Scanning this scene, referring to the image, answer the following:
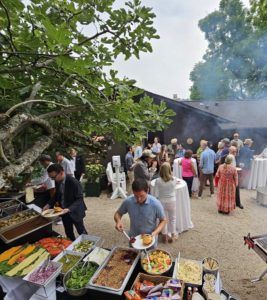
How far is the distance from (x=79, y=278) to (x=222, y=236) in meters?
4.34

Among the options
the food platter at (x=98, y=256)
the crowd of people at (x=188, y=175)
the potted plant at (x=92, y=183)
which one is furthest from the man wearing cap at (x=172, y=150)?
the food platter at (x=98, y=256)

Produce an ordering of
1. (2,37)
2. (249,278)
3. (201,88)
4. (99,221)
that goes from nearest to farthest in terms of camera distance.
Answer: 1. (2,37)
2. (249,278)
3. (99,221)
4. (201,88)

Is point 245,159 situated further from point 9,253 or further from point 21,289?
point 21,289

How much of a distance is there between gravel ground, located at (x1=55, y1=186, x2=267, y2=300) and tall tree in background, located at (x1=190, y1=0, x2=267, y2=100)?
979 inches

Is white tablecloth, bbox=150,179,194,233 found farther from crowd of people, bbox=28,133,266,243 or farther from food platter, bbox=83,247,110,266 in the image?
food platter, bbox=83,247,110,266

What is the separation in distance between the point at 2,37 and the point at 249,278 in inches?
210

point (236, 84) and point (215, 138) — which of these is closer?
point (215, 138)

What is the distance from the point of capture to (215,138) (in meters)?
14.1

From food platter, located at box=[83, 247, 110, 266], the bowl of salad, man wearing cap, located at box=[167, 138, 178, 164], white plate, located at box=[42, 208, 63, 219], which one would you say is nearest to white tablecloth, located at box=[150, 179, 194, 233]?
white plate, located at box=[42, 208, 63, 219]

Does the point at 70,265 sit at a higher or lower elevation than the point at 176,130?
lower

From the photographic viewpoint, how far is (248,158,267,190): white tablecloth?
9.62 meters

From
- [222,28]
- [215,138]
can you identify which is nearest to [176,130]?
[215,138]

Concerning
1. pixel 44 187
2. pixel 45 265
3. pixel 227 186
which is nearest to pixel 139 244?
pixel 45 265

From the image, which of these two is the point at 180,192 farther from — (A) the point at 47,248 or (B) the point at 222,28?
(B) the point at 222,28
